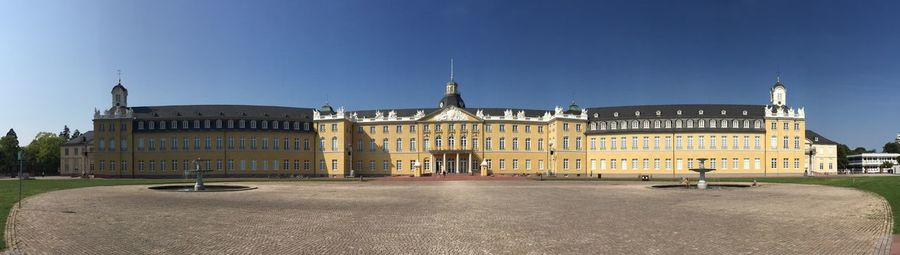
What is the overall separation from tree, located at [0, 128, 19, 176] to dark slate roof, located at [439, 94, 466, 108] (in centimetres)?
8543

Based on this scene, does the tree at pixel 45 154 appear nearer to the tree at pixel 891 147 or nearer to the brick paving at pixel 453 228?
the brick paving at pixel 453 228

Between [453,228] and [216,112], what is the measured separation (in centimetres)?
8130

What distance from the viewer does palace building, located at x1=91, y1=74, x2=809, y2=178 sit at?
85.3 metres

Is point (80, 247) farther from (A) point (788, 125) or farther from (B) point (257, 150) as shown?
(A) point (788, 125)

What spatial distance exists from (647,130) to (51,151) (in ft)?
382

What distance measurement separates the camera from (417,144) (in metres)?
91.0

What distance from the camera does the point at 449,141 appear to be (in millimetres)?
90312

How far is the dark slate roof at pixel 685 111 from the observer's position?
287 feet

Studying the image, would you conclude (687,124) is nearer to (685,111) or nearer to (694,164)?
(685,111)

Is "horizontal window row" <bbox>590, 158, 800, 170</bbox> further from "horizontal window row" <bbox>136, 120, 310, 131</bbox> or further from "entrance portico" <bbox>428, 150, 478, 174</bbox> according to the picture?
"horizontal window row" <bbox>136, 120, 310, 131</bbox>

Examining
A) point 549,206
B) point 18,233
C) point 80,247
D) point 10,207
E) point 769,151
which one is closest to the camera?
point 80,247

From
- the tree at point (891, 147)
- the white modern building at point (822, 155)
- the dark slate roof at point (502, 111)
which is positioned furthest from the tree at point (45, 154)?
the tree at point (891, 147)

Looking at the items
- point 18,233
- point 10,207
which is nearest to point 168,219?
point 18,233

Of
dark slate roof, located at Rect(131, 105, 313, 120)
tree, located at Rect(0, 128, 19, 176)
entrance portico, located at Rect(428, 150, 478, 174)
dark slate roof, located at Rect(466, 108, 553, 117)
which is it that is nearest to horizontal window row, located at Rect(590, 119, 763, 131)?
dark slate roof, located at Rect(466, 108, 553, 117)
